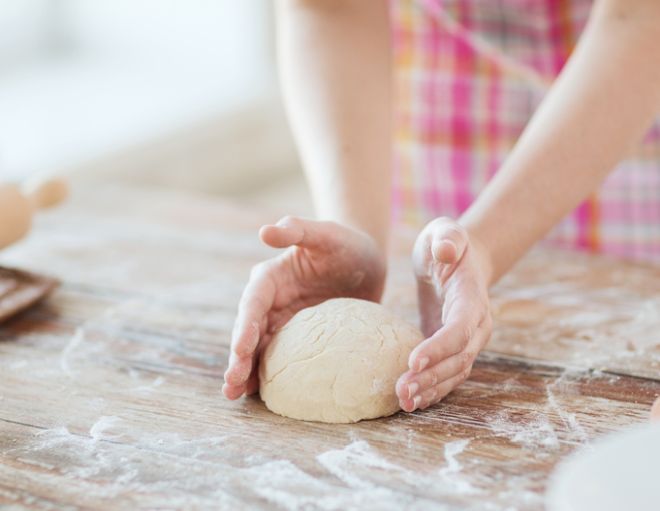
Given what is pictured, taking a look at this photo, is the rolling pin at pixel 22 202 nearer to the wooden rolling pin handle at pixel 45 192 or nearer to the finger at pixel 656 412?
the wooden rolling pin handle at pixel 45 192

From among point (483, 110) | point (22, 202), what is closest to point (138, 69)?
point (483, 110)

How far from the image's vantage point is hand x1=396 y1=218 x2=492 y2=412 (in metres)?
1.06

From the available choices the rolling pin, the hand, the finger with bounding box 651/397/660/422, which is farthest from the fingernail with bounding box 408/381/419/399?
the rolling pin

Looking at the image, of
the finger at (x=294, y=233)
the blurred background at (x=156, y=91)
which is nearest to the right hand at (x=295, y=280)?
the finger at (x=294, y=233)

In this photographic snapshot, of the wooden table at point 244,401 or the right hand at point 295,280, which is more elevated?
the right hand at point 295,280

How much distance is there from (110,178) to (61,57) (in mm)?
868

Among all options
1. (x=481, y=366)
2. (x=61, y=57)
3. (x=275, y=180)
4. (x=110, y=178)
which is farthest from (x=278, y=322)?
(x=61, y=57)

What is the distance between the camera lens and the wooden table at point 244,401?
0.97m

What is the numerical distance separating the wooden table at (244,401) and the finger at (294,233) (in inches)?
7.9

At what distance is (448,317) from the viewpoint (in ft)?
3.61

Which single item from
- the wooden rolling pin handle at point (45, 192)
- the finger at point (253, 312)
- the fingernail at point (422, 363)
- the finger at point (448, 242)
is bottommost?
the fingernail at point (422, 363)

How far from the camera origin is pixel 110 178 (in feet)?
9.26

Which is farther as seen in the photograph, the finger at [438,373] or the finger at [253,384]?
the finger at [253,384]

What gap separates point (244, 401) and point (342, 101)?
55 centimetres
